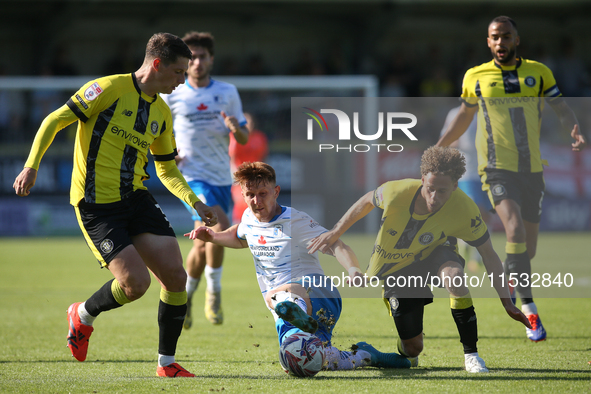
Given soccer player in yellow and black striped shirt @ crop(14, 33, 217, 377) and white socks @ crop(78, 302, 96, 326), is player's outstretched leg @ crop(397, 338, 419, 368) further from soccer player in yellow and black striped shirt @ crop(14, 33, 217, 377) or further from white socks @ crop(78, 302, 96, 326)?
white socks @ crop(78, 302, 96, 326)

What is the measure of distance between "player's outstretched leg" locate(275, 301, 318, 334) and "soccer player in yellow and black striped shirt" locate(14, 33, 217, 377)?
0.77m

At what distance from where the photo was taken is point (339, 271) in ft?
15.2

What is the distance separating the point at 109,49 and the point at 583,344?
19381 millimetres

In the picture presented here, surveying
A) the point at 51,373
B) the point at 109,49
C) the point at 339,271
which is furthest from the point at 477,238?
the point at 109,49

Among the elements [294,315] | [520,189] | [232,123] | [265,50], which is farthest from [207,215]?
[265,50]

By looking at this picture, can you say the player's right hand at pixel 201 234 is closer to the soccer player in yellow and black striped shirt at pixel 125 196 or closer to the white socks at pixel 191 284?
the soccer player in yellow and black striped shirt at pixel 125 196

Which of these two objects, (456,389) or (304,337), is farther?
(304,337)

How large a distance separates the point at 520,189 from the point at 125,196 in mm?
3153

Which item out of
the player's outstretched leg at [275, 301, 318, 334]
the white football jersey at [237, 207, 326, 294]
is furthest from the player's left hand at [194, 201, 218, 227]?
the player's outstretched leg at [275, 301, 318, 334]

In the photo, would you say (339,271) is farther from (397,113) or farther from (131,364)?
(131,364)

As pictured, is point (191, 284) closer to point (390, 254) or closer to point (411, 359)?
point (390, 254)

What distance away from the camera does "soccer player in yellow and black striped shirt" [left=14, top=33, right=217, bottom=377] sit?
4184mm

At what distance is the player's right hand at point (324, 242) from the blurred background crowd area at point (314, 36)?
14.7 m

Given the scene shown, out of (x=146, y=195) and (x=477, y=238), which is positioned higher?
(x=146, y=195)
